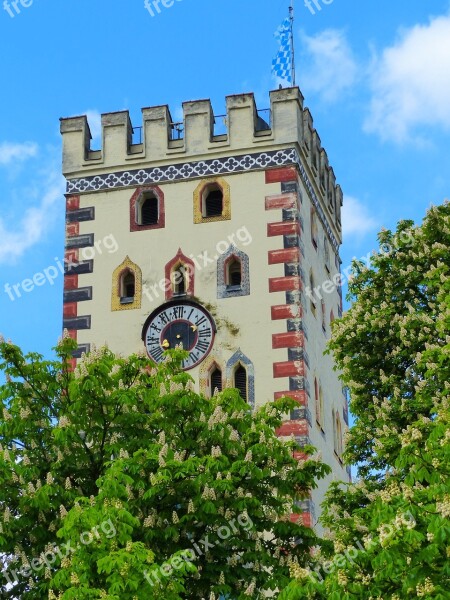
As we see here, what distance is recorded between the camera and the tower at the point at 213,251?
35.6m

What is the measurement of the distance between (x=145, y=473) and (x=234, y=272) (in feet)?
48.5

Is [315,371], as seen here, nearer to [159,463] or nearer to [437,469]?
[159,463]

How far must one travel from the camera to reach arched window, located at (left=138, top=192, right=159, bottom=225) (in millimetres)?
38000

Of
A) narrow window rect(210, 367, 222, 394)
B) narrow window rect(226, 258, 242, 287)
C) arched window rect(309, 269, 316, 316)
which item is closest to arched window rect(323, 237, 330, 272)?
arched window rect(309, 269, 316, 316)

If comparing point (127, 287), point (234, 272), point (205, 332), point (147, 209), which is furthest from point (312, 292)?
point (147, 209)

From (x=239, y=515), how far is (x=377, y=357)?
5.18m

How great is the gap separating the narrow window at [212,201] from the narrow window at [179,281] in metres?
1.59

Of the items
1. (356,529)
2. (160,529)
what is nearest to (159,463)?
(160,529)

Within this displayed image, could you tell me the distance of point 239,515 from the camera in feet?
76.0

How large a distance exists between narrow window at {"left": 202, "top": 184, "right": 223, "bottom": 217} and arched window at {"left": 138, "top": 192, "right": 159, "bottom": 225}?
4.07 ft

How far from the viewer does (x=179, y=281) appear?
1448 inches

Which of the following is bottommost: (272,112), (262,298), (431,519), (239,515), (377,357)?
(431,519)

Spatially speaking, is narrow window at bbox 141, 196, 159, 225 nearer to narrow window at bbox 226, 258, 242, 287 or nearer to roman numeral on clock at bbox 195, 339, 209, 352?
narrow window at bbox 226, 258, 242, 287

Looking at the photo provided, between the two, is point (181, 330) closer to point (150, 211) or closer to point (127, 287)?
point (127, 287)
